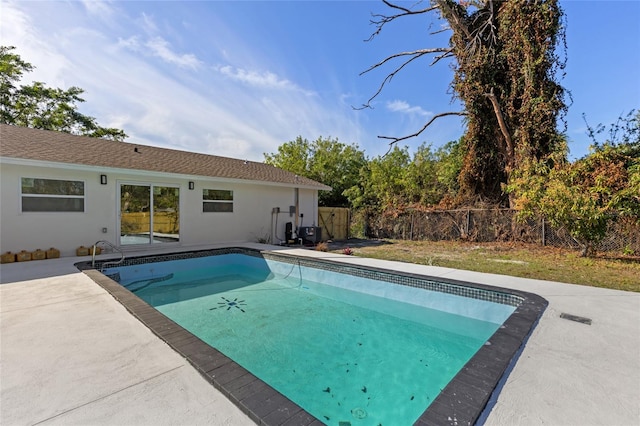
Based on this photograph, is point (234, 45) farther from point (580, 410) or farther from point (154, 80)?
point (580, 410)

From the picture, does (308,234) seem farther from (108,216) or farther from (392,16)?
(392,16)

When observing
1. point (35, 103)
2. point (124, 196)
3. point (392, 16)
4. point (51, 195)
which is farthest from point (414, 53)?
point (35, 103)

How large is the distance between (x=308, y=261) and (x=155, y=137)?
572 inches

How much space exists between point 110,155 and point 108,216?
79.5 inches

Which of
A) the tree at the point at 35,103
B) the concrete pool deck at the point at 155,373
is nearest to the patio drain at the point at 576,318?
the concrete pool deck at the point at 155,373

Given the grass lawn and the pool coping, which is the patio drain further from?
the grass lawn

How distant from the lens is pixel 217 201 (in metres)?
11.1

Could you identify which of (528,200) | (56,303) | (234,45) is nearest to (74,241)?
(56,303)

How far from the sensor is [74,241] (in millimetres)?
8070

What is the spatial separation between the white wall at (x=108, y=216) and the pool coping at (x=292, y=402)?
6058 mm

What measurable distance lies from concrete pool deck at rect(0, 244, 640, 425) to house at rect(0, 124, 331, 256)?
4430mm

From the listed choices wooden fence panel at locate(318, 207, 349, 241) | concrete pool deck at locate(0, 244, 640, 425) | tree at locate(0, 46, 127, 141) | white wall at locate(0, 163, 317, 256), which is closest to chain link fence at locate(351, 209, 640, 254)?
wooden fence panel at locate(318, 207, 349, 241)

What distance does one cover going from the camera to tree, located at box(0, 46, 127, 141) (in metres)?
17.3

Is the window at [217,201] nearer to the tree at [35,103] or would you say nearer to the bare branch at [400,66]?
the bare branch at [400,66]
